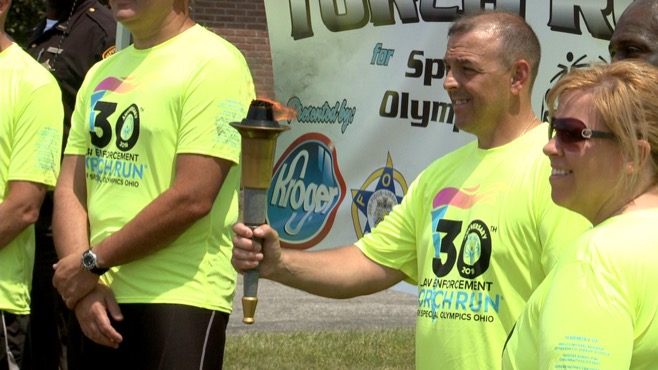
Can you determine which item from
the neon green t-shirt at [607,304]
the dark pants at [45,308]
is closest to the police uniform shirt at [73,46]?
the dark pants at [45,308]

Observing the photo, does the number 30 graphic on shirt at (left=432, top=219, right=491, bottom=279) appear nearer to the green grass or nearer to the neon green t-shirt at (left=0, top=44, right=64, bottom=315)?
the neon green t-shirt at (left=0, top=44, right=64, bottom=315)

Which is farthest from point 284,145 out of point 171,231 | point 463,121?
point 463,121

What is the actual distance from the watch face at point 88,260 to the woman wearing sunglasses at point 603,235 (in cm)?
203

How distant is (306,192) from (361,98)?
1.88 feet

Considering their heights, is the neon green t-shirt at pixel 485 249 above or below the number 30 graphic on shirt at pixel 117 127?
below

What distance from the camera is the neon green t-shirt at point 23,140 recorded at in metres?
5.21

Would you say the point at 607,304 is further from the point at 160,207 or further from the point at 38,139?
the point at 38,139

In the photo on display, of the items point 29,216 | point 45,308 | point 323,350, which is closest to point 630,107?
point 29,216

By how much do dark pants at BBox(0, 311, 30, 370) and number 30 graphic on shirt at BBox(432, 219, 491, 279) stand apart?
7.26 ft

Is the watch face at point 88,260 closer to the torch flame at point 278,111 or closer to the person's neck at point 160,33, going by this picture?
the person's neck at point 160,33

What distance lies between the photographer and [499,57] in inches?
155

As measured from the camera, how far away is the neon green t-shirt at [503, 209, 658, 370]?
241 cm

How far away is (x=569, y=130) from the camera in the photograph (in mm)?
2680

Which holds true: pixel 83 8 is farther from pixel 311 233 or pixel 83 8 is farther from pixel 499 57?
pixel 499 57
